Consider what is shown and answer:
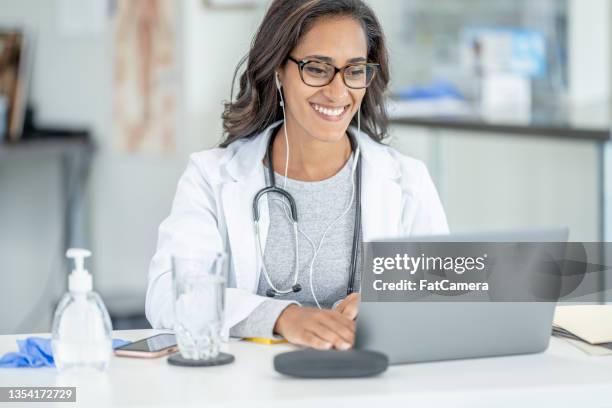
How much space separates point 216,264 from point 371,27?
2.69ft

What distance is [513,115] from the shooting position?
423 cm

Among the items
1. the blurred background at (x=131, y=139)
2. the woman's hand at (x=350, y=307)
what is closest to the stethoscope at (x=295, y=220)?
the woman's hand at (x=350, y=307)

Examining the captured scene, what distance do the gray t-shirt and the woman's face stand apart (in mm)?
118

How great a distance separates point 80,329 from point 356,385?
39cm

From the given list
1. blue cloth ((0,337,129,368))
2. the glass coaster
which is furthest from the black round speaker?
blue cloth ((0,337,129,368))

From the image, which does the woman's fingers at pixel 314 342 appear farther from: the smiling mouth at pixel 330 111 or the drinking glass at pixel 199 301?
the smiling mouth at pixel 330 111

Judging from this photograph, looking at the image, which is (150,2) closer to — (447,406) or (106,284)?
(106,284)

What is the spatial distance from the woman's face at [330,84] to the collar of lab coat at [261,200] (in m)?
0.11

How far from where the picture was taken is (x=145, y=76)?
421 cm

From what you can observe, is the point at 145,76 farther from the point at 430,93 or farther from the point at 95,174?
the point at 430,93

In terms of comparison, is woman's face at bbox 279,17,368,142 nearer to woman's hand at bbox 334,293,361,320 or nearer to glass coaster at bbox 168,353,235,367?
woman's hand at bbox 334,293,361,320

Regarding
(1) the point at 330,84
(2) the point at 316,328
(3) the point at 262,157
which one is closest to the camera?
(2) the point at 316,328

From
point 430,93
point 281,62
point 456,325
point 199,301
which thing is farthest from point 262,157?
point 430,93

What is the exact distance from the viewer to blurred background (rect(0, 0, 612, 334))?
4.09 meters
